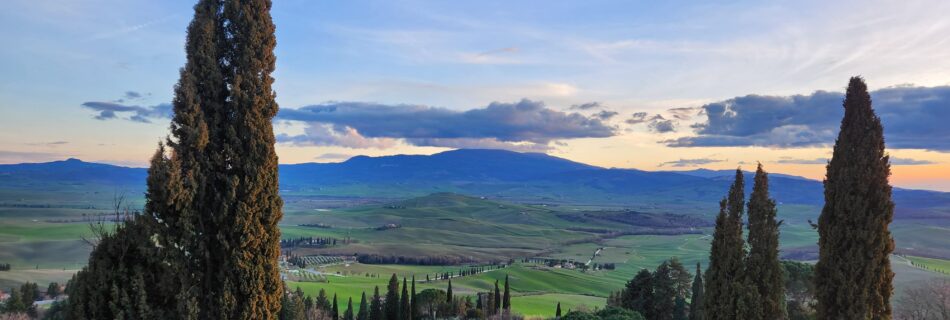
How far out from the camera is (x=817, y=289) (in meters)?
17.3

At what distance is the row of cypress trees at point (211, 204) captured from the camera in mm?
12016

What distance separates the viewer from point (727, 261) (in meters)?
17.8

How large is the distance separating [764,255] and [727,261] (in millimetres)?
1093

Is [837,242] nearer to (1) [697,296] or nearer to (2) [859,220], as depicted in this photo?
(2) [859,220]

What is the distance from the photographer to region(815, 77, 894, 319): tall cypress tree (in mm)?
16328

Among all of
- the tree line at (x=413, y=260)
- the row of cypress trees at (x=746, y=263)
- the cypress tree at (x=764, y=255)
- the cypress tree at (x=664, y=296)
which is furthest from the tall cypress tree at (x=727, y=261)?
the tree line at (x=413, y=260)

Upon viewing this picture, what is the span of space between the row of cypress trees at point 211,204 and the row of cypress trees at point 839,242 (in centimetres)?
1366

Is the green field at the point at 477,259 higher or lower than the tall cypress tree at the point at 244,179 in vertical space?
lower

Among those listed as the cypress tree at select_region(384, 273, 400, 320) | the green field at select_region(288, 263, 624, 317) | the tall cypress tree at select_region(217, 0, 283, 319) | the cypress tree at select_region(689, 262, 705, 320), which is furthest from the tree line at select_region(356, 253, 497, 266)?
the tall cypress tree at select_region(217, 0, 283, 319)

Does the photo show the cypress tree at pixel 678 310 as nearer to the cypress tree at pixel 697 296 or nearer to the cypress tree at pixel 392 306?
the cypress tree at pixel 697 296

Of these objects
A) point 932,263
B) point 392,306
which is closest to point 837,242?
point 392,306

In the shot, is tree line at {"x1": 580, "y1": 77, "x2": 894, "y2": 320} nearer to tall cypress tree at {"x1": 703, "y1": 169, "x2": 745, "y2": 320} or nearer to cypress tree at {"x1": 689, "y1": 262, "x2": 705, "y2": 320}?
tall cypress tree at {"x1": 703, "y1": 169, "x2": 745, "y2": 320}

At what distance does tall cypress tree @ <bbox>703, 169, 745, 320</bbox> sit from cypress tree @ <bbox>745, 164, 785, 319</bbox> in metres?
0.34

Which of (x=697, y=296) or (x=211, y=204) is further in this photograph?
(x=697, y=296)
